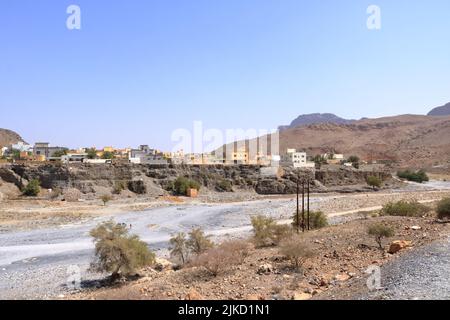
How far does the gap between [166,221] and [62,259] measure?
14.7m

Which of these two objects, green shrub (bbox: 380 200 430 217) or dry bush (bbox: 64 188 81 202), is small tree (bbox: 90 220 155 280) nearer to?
green shrub (bbox: 380 200 430 217)

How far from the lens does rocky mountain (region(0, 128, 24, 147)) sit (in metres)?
108

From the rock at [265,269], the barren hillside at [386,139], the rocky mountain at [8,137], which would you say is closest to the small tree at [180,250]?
the rock at [265,269]

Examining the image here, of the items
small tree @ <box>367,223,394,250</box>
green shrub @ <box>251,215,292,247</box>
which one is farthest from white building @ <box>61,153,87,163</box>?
small tree @ <box>367,223,394,250</box>

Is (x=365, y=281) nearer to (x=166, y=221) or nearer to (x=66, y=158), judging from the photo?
(x=166, y=221)

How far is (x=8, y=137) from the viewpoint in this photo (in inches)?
4412

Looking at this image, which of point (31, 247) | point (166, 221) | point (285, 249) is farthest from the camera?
point (166, 221)

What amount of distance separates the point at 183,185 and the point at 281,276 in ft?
153

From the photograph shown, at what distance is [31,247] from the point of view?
25.0m

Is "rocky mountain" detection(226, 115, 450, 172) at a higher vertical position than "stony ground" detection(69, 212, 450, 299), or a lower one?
higher

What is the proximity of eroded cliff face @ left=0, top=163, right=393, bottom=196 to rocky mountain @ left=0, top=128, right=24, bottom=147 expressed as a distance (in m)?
57.9

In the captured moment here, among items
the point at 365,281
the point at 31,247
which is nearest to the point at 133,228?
the point at 31,247

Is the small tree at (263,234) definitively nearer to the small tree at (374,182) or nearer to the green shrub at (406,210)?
the green shrub at (406,210)
